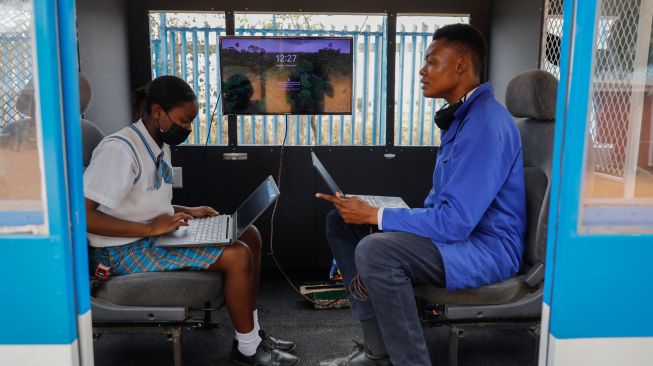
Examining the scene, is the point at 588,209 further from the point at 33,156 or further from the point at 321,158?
the point at 321,158

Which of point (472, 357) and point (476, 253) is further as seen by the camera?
point (472, 357)

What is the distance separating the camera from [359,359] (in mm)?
2209

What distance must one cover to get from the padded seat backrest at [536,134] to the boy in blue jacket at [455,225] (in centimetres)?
9

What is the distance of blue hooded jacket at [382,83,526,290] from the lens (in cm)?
179

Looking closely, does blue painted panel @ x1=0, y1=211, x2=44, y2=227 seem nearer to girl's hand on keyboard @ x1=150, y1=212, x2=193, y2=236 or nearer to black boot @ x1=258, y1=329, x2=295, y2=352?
girl's hand on keyboard @ x1=150, y1=212, x2=193, y2=236

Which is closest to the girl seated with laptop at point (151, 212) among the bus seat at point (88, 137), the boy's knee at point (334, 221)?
the bus seat at point (88, 137)

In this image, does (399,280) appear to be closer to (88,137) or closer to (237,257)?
(237,257)

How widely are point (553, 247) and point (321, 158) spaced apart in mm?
2172

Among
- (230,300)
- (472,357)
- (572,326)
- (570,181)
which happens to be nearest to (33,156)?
(230,300)

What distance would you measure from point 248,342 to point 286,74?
5.55ft

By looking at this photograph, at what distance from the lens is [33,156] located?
1.24m

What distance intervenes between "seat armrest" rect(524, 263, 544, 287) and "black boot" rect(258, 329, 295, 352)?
110cm

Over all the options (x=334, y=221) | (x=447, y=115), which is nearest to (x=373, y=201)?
(x=334, y=221)

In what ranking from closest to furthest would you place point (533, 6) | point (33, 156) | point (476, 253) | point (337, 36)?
point (33, 156) → point (476, 253) → point (533, 6) → point (337, 36)
